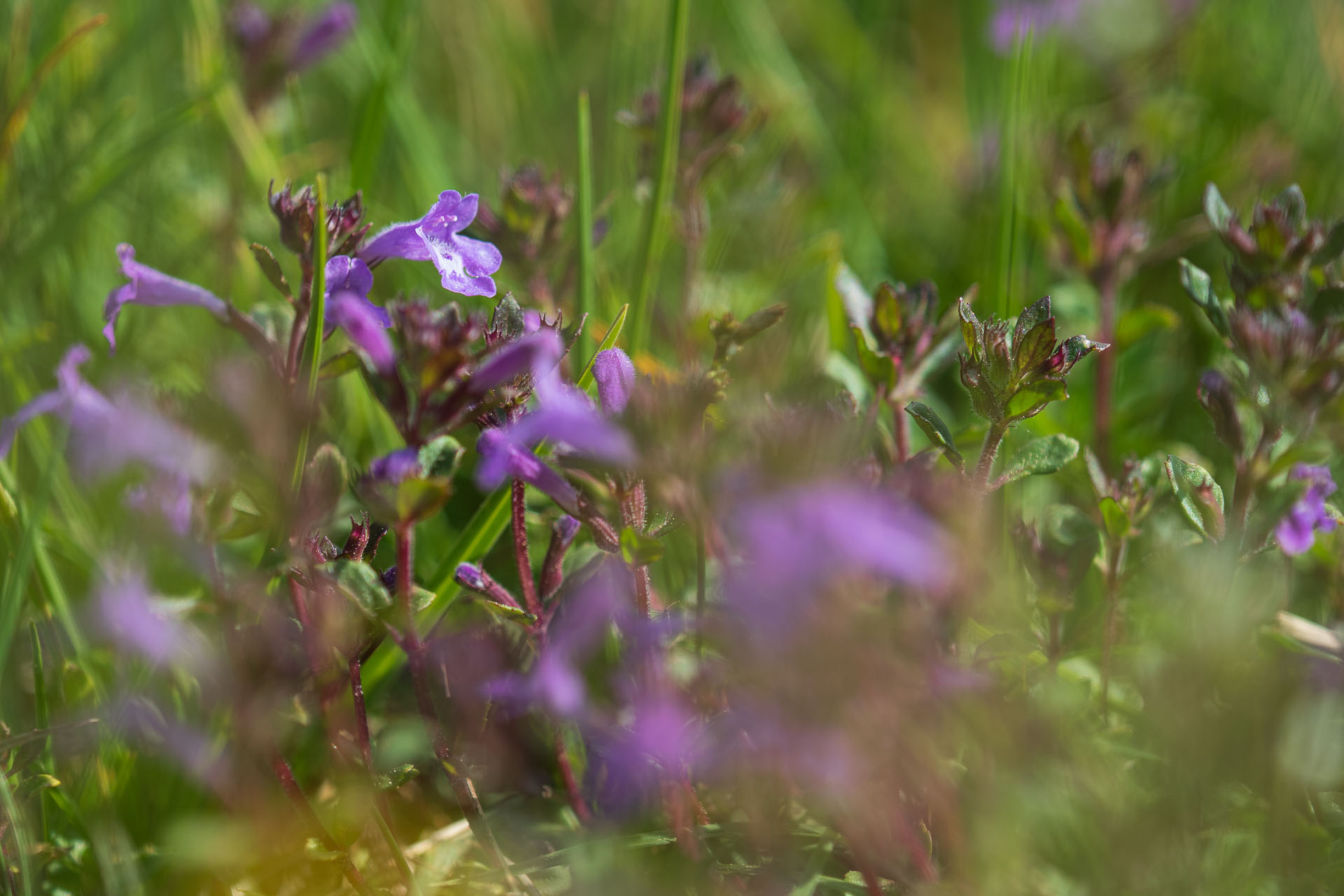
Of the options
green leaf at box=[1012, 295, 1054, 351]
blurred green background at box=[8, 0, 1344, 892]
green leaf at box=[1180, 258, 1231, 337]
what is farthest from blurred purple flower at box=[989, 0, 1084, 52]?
green leaf at box=[1012, 295, 1054, 351]

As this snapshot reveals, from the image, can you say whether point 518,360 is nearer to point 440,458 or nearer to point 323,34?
point 440,458

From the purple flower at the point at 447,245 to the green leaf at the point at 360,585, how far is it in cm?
33

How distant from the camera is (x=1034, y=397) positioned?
3.55 feet

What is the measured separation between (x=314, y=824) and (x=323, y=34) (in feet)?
6.22

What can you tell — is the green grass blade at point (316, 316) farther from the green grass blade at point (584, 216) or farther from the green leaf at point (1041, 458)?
the green leaf at point (1041, 458)

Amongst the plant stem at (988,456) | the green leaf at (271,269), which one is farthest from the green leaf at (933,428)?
the green leaf at (271,269)

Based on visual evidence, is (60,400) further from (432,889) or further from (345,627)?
(432,889)

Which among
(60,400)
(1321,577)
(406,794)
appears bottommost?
(406,794)

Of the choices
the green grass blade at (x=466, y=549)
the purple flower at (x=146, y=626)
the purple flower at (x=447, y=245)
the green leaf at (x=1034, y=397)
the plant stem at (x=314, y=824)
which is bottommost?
the plant stem at (x=314, y=824)

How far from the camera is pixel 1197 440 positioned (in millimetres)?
1863

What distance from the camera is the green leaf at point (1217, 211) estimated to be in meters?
1.37

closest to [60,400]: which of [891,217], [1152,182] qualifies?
[1152,182]

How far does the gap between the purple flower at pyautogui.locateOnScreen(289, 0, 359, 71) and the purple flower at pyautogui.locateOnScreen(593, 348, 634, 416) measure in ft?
5.87

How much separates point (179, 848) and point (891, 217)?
2.09 meters
